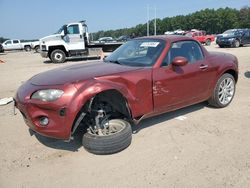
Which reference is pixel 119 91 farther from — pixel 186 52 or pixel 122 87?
pixel 186 52

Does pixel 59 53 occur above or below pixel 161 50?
below

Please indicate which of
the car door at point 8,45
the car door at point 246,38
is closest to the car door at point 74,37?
the car door at point 246,38

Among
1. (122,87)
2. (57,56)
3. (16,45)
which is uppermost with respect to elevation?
(122,87)

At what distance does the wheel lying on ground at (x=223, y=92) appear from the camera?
227 inches

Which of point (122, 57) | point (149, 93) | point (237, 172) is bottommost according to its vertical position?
point (237, 172)

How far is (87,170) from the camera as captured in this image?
12.0 ft

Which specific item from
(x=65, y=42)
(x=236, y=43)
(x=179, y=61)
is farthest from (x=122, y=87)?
(x=236, y=43)

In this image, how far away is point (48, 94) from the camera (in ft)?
12.3

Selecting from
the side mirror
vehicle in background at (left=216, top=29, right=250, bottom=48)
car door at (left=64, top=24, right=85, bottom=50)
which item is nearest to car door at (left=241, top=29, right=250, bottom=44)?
vehicle in background at (left=216, top=29, right=250, bottom=48)

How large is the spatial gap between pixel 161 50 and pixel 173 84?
607 mm

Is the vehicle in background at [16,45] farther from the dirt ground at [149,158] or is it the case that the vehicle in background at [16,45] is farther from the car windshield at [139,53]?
the car windshield at [139,53]

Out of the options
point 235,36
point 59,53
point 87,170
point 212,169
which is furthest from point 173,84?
point 235,36

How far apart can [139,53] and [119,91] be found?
1232 millimetres

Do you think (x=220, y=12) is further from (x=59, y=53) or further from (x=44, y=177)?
(x=44, y=177)
